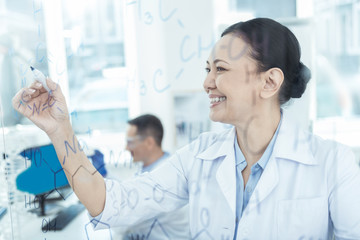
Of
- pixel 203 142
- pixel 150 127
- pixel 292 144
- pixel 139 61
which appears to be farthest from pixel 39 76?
Answer: pixel 150 127

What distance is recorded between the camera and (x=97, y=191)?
1.64ft

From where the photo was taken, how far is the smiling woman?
0.46m

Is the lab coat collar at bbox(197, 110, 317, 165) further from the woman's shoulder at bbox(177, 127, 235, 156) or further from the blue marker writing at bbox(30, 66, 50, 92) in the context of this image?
the blue marker writing at bbox(30, 66, 50, 92)

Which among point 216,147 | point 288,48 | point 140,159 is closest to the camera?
point 288,48

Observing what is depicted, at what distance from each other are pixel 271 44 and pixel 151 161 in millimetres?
490

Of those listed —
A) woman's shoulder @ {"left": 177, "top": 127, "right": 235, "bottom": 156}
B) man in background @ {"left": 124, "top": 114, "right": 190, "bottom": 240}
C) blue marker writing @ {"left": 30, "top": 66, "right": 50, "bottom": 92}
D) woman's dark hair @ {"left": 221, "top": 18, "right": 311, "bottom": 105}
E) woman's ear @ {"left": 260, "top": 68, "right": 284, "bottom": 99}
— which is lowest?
man in background @ {"left": 124, "top": 114, "right": 190, "bottom": 240}

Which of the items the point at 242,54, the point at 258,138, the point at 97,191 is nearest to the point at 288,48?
the point at 242,54

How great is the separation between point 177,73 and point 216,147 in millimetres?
165

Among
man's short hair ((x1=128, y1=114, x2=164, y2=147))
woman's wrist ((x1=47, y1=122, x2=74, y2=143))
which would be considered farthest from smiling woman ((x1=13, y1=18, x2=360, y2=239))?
man's short hair ((x1=128, y1=114, x2=164, y2=147))

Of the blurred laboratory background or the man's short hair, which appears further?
the man's short hair

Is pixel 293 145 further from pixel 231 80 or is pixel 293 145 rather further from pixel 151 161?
pixel 151 161

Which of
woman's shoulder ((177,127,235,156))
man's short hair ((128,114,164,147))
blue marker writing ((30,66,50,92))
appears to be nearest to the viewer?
blue marker writing ((30,66,50,92))

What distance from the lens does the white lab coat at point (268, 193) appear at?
0.48m

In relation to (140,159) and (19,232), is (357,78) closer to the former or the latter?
(140,159)
